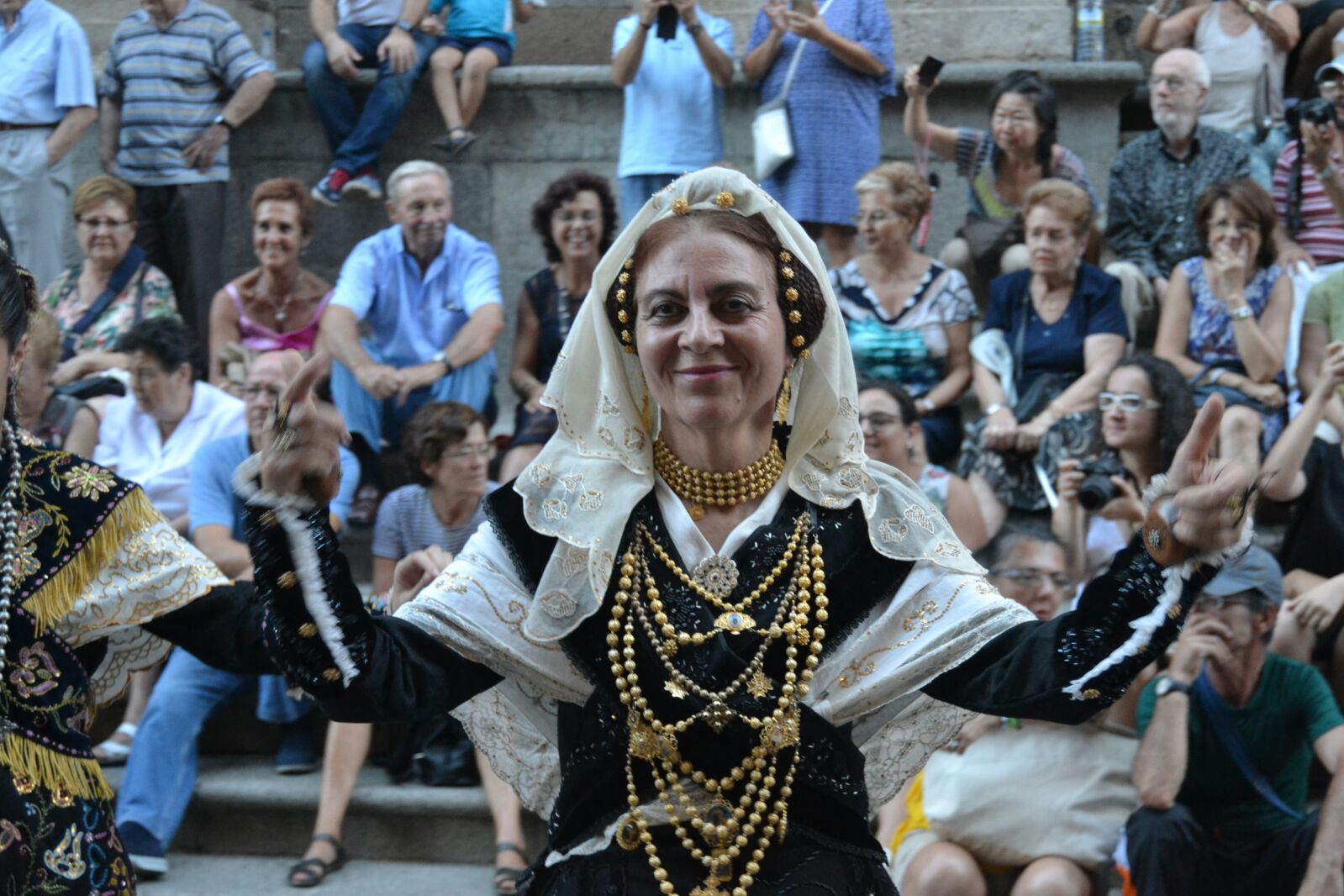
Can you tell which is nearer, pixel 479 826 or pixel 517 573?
pixel 517 573

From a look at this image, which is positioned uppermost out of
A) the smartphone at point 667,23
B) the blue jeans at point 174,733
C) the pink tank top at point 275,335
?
the smartphone at point 667,23

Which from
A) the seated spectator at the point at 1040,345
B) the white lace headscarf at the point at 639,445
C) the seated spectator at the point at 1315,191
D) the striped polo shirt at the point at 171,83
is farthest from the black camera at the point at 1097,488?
the striped polo shirt at the point at 171,83

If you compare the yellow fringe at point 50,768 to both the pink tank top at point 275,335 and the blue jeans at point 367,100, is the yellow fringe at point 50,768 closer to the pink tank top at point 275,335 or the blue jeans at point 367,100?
the pink tank top at point 275,335

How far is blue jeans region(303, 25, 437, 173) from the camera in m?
8.45

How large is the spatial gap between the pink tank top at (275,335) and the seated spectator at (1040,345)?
271cm

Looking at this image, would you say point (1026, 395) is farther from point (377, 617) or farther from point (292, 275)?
point (377, 617)

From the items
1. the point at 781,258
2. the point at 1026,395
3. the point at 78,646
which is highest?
the point at 781,258

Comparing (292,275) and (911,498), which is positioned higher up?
(911,498)

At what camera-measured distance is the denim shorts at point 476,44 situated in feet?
28.5

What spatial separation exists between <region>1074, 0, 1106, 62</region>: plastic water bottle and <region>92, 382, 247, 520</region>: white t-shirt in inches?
190

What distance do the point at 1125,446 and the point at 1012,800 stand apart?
1.48 meters

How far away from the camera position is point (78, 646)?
3.10 m

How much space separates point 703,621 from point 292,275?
4972mm

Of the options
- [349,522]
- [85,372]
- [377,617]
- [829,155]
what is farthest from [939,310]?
[377,617]
